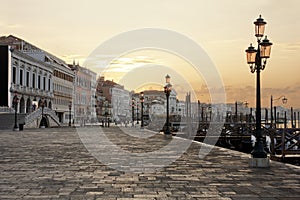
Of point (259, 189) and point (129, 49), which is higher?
point (129, 49)

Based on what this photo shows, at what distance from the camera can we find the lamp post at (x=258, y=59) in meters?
12.3

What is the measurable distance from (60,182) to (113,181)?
114cm

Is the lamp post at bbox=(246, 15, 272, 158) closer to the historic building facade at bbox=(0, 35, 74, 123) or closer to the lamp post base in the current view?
the lamp post base

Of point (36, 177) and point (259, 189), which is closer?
point (259, 189)

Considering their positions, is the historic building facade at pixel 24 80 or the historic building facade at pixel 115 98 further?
the historic building facade at pixel 115 98

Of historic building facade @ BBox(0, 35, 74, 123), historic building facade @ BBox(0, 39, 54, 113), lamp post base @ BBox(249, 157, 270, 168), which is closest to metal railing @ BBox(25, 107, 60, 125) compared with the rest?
historic building facade @ BBox(0, 39, 54, 113)

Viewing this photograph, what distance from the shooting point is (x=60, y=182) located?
30.7 feet

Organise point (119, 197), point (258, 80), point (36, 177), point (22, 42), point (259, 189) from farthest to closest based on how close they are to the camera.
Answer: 1. point (22, 42)
2. point (258, 80)
3. point (36, 177)
4. point (259, 189)
5. point (119, 197)

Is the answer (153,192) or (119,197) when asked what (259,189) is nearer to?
(153,192)

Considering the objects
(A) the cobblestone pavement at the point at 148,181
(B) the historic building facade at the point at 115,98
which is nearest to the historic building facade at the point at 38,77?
(B) the historic building facade at the point at 115,98


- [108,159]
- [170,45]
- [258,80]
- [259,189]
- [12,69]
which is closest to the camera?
[259,189]

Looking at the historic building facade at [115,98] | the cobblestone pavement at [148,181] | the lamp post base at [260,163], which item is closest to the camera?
the cobblestone pavement at [148,181]

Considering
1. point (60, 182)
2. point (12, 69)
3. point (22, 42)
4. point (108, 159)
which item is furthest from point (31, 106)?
→ point (60, 182)

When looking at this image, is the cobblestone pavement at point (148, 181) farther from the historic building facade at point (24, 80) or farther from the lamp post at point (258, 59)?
the historic building facade at point (24, 80)
